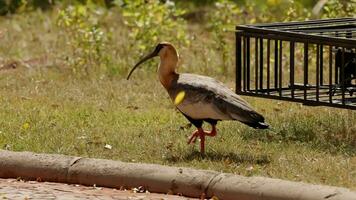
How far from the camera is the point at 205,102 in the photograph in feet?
29.0

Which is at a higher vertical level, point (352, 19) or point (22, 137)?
point (352, 19)

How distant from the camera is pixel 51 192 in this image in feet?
26.6

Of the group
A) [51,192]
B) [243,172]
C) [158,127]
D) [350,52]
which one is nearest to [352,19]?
[350,52]

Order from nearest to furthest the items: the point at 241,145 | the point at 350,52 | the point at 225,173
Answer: the point at 225,173 → the point at 241,145 → the point at 350,52

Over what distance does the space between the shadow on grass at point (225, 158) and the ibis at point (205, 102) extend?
106mm

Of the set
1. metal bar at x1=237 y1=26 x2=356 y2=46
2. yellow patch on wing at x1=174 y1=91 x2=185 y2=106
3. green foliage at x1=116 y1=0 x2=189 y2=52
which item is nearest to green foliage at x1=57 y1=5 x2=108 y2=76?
green foliage at x1=116 y1=0 x2=189 y2=52

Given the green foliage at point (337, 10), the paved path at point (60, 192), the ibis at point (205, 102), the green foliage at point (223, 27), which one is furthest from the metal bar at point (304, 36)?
the green foliage at point (223, 27)

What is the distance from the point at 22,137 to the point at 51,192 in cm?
154

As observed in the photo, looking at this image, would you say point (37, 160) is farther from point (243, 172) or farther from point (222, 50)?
point (222, 50)

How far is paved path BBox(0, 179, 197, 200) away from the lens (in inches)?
313

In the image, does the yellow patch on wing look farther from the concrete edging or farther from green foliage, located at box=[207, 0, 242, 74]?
green foliage, located at box=[207, 0, 242, 74]

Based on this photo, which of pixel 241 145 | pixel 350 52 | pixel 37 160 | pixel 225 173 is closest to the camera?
pixel 225 173

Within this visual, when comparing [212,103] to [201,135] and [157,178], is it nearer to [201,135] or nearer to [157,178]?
[201,135]

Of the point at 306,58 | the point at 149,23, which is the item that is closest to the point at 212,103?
the point at 306,58
